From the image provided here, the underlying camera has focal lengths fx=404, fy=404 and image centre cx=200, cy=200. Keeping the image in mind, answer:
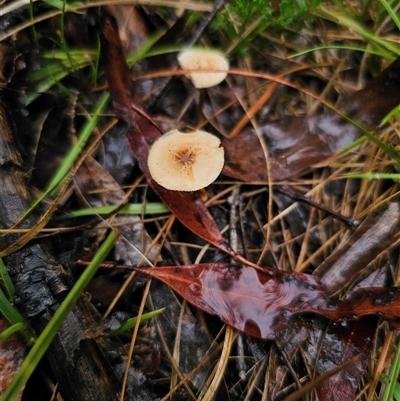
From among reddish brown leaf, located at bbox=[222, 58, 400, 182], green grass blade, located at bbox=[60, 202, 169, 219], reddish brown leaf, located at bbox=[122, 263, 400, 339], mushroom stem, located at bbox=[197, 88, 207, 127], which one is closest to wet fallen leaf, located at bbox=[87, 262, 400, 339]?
reddish brown leaf, located at bbox=[122, 263, 400, 339]

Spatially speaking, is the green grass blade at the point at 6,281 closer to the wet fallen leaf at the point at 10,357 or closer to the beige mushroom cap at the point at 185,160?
the wet fallen leaf at the point at 10,357

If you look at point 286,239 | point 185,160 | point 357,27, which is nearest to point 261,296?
point 286,239

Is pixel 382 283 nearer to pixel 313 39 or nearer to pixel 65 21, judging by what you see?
pixel 313 39

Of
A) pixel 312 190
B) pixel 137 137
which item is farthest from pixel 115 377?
pixel 312 190

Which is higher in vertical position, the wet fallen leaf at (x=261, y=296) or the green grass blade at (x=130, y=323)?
the green grass blade at (x=130, y=323)

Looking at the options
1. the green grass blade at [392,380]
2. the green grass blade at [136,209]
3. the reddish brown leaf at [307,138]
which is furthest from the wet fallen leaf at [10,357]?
the green grass blade at [392,380]

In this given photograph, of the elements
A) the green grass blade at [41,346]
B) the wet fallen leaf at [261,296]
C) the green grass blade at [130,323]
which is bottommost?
the wet fallen leaf at [261,296]
